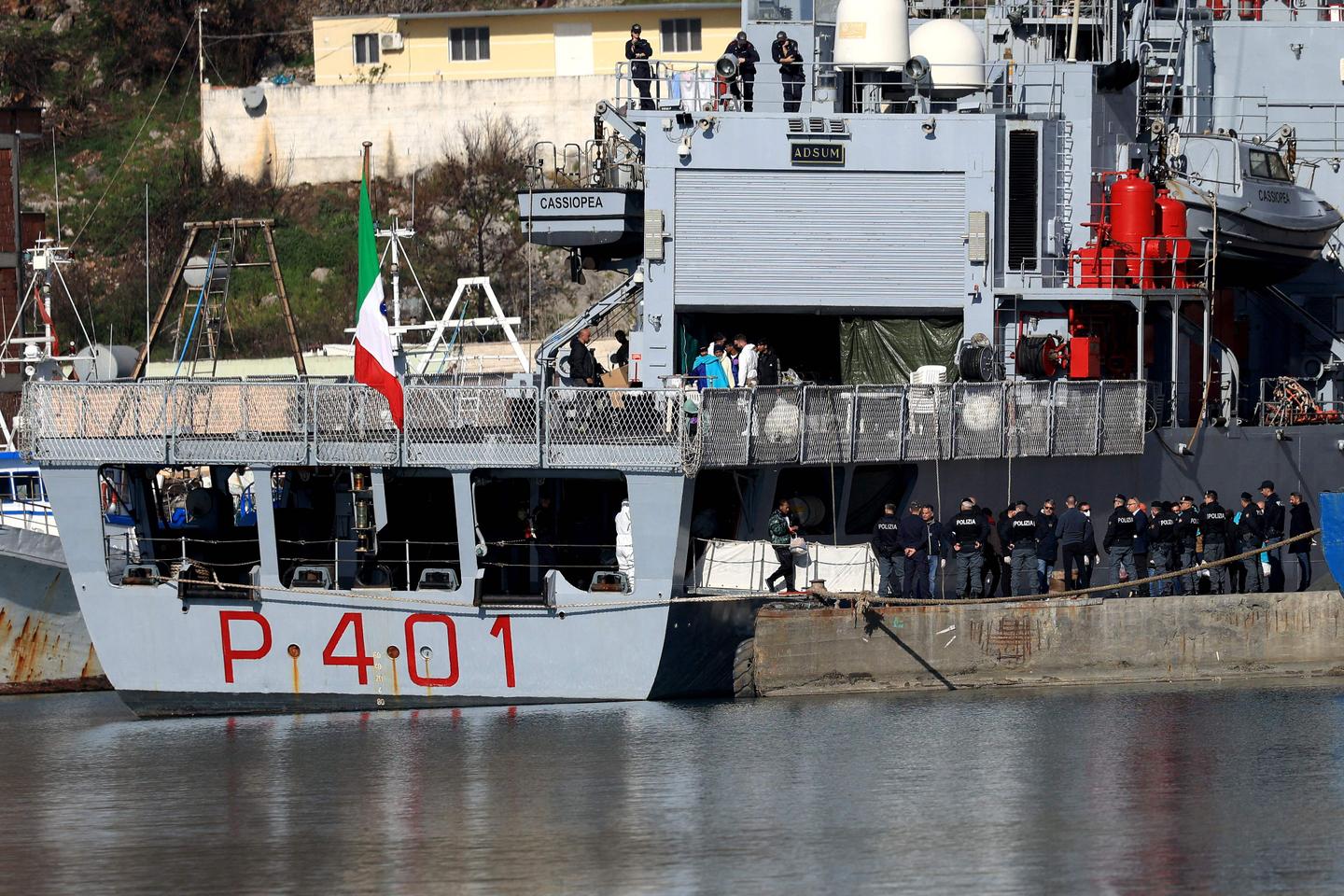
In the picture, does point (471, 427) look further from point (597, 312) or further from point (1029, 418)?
point (1029, 418)

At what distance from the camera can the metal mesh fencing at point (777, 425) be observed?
24.0m

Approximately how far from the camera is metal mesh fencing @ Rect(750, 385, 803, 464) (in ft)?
78.8

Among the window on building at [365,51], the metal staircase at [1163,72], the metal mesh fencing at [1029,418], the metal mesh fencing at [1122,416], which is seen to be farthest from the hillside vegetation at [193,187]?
the metal mesh fencing at [1029,418]

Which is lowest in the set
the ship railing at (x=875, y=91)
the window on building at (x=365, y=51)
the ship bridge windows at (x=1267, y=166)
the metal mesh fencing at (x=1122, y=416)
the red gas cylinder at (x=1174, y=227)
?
the metal mesh fencing at (x=1122, y=416)

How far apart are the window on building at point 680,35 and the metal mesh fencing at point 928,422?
107ft

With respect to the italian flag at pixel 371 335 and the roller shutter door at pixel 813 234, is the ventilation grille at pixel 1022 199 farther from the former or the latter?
the italian flag at pixel 371 335

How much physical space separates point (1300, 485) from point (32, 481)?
17.3 metres

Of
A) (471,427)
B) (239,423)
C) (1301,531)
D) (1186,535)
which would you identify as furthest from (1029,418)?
(239,423)

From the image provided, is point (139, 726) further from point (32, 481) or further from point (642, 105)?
point (642, 105)

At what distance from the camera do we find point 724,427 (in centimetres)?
2370

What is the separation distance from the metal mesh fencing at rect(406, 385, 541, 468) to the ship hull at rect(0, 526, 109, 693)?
20.5 ft

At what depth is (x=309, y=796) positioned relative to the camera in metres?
20.6

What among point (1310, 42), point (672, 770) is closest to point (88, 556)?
point (672, 770)

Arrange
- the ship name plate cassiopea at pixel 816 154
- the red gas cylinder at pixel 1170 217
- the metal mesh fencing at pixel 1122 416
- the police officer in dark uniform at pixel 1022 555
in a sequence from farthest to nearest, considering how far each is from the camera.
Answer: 1. the red gas cylinder at pixel 1170 217
2. the ship name plate cassiopea at pixel 816 154
3. the metal mesh fencing at pixel 1122 416
4. the police officer in dark uniform at pixel 1022 555
